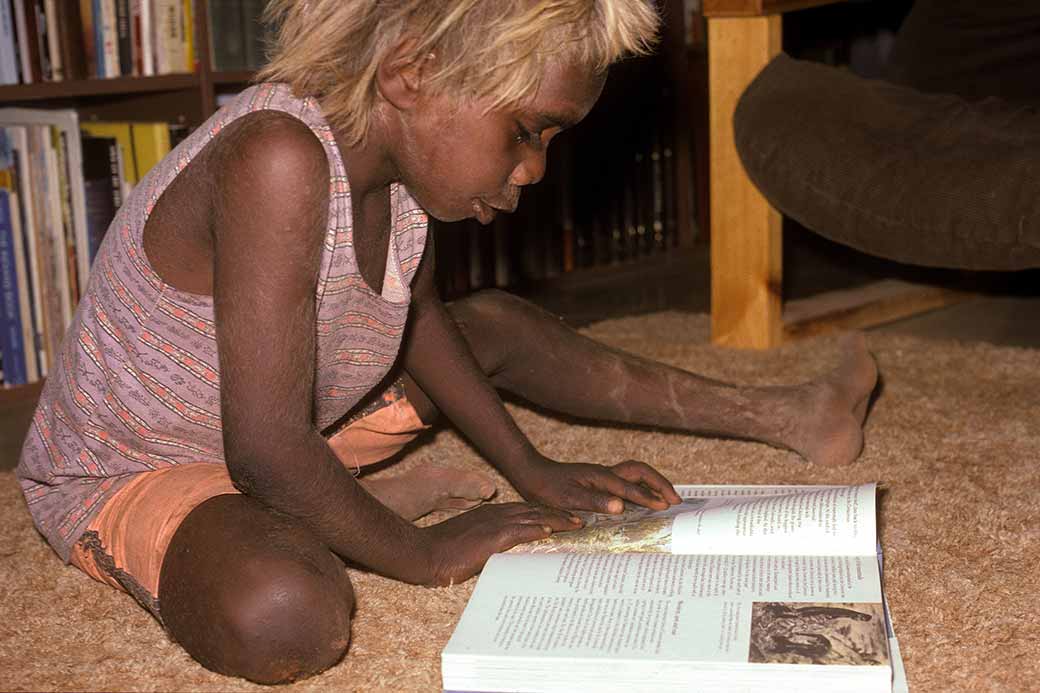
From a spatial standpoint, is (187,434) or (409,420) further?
(409,420)

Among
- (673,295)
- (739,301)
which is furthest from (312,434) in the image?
(673,295)

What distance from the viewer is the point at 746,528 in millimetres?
928

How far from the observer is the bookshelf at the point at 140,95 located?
1.70 m

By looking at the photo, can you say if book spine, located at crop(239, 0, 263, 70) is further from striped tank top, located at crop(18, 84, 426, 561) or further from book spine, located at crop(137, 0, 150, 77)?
striped tank top, located at crop(18, 84, 426, 561)

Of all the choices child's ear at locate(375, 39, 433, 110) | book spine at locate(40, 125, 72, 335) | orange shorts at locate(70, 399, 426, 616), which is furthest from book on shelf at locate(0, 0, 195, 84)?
child's ear at locate(375, 39, 433, 110)

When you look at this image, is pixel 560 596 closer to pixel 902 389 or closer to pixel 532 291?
pixel 902 389

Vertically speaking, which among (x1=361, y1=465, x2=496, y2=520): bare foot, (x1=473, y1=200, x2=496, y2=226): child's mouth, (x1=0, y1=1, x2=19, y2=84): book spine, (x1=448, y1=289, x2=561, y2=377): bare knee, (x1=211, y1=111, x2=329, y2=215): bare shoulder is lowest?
(x1=361, y1=465, x2=496, y2=520): bare foot

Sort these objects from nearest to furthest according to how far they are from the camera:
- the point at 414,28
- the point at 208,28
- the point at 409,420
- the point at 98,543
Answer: the point at 414,28 → the point at 98,543 → the point at 409,420 → the point at 208,28

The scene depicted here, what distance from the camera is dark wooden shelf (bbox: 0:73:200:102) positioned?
1646mm

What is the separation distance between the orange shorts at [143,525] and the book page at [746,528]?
0.84ft

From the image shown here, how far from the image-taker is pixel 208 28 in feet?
5.95

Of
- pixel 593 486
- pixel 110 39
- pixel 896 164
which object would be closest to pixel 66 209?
pixel 110 39

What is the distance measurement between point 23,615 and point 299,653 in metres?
0.31

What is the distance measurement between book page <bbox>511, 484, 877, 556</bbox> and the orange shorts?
0.84 ft
